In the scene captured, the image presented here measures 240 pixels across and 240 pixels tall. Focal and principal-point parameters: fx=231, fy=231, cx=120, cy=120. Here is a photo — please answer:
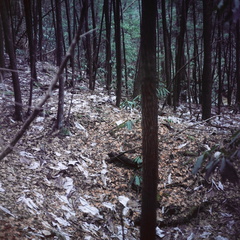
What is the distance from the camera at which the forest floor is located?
8.72ft

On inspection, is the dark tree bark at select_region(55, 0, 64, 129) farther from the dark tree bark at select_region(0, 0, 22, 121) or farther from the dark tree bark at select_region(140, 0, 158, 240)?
the dark tree bark at select_region(140, 0, 158, 240)

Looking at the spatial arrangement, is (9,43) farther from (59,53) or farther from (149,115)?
(149,115)

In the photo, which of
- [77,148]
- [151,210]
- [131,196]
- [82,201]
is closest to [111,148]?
[77,148]

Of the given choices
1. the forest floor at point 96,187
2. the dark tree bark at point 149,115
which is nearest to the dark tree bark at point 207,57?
the forest floor at point 96,187

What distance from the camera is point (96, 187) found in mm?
3604

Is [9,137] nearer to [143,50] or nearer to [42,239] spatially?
[42,239]

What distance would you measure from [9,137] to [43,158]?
75 centimetres

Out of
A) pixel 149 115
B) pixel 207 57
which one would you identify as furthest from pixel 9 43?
pixel 207 57

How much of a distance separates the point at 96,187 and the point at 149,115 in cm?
206

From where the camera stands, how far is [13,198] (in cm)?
269

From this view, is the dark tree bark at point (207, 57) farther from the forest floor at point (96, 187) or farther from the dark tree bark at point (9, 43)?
the dark tree bark at point (9, 43)

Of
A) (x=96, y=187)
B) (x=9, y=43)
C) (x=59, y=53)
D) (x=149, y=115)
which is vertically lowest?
(x=96, y=187)

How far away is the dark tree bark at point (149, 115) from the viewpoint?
1862 mm

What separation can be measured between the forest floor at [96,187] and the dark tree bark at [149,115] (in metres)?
0.31
